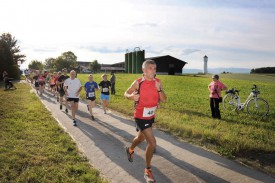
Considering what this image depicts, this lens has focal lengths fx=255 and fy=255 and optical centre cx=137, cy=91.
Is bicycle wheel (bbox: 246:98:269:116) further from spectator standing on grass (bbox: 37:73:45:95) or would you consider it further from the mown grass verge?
spectator standing on grass (bbox: 37:73:45:95)

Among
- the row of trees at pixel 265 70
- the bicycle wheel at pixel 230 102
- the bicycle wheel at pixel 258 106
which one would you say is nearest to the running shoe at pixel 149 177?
the bicycle wheel at pixel 258 106

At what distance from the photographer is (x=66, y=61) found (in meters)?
122

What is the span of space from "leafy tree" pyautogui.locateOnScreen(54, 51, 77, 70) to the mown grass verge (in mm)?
114917

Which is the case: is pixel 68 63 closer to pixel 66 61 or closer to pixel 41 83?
A: pixel 66 61

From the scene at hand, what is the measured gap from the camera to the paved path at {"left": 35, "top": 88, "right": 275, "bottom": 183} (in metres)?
5.55

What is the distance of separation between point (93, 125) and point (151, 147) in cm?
572

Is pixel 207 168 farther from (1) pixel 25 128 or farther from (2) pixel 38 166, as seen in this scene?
(1) pixel 25 128

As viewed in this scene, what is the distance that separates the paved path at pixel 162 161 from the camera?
5.55 metres

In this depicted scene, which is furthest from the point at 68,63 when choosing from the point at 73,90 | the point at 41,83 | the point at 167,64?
the point at 73,90

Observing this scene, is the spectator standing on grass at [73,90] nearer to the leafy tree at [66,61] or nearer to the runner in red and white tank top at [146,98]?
the runner in red and white tank top at [146,98]

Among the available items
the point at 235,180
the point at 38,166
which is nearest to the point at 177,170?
the point at 235,180

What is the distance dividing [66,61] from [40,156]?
121 meters

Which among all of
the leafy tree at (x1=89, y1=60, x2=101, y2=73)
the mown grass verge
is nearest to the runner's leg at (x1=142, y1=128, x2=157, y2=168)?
the mown grass verge

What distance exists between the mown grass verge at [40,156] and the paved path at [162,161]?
42 cm
